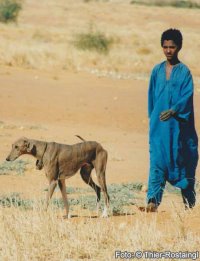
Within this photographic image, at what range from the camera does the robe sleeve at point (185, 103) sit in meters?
7.89

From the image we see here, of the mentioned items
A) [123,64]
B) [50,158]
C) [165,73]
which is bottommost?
[50,158]

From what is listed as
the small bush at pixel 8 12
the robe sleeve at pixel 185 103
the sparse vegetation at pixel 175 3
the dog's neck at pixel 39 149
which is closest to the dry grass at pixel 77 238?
the robe sleeve at pixel 185 103

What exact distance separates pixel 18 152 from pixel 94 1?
8919cm

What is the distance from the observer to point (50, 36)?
4566 centimetres

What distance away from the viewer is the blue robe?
801 centimetres

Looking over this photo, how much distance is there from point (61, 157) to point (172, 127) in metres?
1.30

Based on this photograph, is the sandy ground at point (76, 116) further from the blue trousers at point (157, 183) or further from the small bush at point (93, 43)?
the small bush at point (93, 43)

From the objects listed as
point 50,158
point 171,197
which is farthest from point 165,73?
point 171,197

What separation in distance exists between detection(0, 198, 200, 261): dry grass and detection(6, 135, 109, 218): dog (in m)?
1.61

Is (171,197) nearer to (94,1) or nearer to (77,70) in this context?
(77,70)

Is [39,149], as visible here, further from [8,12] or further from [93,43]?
[8,12]

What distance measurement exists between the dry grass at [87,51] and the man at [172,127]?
836 inches

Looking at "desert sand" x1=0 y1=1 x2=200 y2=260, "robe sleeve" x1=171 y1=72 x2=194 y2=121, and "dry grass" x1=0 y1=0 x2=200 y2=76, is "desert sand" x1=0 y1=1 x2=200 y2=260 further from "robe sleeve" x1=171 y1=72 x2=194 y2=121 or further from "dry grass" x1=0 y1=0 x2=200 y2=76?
"robe sleeve" x1=171 y1=72 x2=194 y2=121

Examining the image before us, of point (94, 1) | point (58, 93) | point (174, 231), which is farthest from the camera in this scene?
point (94, 1)
